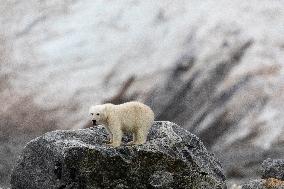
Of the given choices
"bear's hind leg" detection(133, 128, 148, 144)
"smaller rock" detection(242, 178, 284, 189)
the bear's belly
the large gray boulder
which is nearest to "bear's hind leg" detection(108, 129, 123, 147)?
the large gray boulder

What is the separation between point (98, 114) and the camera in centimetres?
1186

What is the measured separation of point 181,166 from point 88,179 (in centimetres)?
195

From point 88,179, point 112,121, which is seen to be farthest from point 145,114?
point 88,179

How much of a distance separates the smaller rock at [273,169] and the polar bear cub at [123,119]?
6.24 meters

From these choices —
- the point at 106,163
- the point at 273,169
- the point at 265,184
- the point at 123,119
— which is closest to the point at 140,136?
the point at 123,119

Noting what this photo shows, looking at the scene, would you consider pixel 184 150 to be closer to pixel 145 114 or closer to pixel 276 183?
pixel 145 114

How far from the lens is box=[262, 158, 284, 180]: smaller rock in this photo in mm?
17172

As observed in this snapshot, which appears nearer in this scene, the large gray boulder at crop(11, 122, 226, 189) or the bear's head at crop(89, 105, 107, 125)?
the large gray boulder at crop(11, 122, 226, 189)

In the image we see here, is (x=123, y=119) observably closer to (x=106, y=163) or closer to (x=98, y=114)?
(x=98, y=114)

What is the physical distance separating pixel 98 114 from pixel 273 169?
7.37 metres

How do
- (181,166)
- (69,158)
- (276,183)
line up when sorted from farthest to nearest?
(276,183) → (181,166) → (69,158)

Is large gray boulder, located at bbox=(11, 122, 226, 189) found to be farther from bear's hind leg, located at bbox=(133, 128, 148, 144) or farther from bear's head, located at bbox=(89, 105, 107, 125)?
bear's head, located at bbox=(89, 105, 107, 125)

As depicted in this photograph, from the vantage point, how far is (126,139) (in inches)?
497

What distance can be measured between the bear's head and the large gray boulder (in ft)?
1.63
